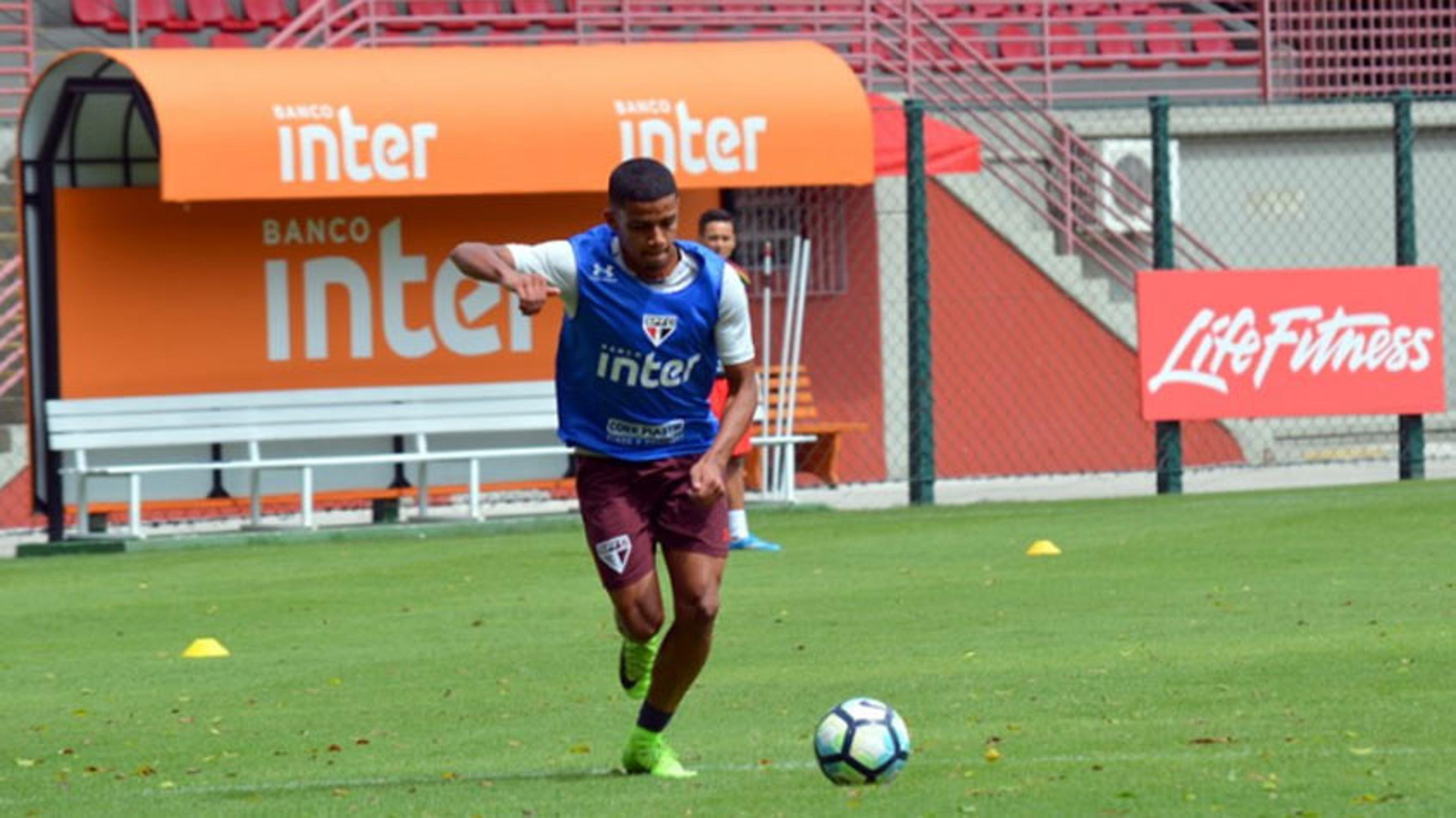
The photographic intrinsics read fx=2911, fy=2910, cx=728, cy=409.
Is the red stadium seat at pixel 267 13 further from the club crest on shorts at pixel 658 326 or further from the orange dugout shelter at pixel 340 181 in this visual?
the club crest on shorts at pixel 658 326

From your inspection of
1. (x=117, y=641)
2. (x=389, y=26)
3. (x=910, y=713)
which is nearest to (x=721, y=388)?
(x=117, y=641)

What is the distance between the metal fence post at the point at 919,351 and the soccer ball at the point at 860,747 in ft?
43.5

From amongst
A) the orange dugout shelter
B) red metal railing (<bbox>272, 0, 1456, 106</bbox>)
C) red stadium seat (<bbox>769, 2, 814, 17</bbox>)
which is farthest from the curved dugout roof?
red stadium seat (<bbox>769, 2, 814, 17</bbox>)

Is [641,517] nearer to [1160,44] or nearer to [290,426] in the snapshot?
[290,426]

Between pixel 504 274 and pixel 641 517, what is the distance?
0.93m

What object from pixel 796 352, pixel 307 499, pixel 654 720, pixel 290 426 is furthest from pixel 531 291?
pixel 796 352

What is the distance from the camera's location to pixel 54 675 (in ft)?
40.2

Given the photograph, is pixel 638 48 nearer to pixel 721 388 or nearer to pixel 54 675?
pixel 721 388

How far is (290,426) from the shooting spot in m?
20.8

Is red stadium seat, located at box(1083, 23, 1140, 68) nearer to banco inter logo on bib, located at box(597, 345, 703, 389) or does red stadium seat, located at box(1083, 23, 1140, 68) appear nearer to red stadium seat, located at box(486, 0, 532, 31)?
red stadium seat, located at box(486, 0, 532, 31)

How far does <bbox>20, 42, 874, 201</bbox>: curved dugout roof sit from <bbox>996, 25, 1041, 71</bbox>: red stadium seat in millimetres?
7537

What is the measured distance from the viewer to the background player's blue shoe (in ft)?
57.4

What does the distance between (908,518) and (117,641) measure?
738 cm

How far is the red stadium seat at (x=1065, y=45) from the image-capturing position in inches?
1148
